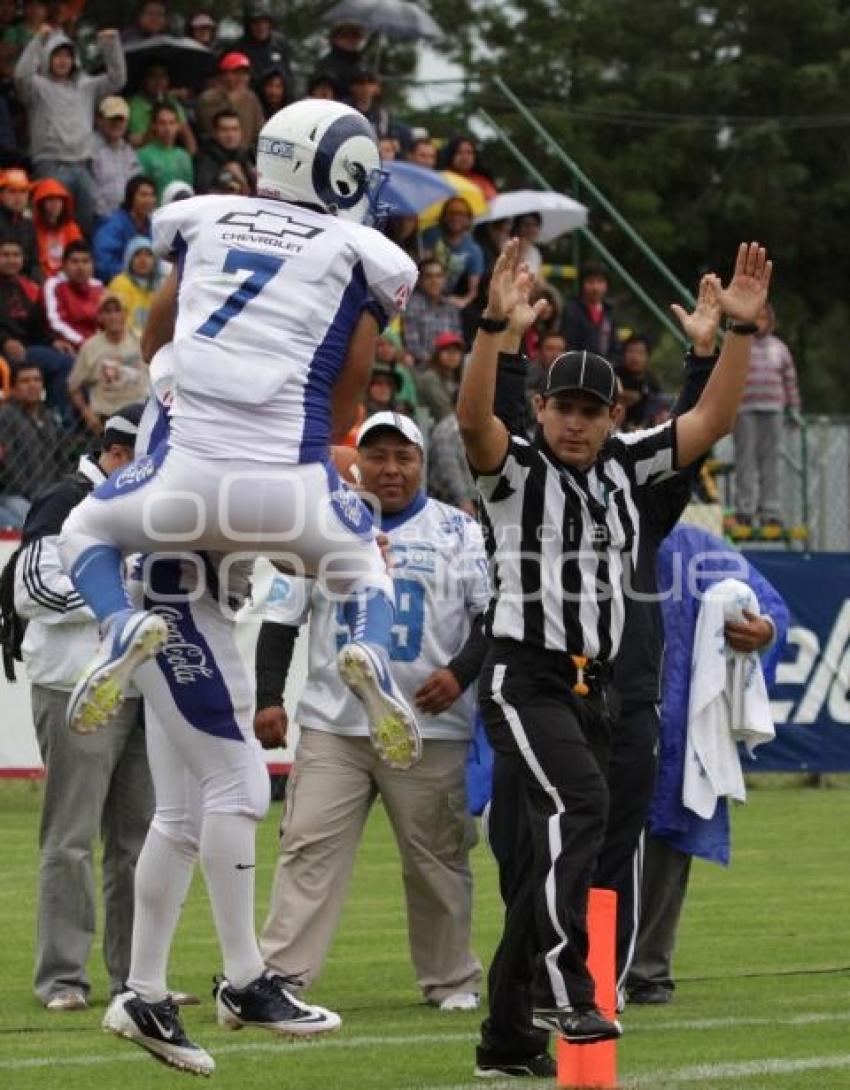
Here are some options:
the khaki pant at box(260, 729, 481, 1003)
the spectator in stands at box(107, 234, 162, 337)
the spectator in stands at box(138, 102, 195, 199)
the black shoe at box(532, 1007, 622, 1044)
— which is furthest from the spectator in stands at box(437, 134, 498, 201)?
the black shoe at box(532, 1007, 622, 1044)

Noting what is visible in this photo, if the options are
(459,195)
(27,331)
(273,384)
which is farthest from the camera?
(459,195)

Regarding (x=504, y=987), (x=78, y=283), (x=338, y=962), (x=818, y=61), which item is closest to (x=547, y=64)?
(x=818, y=61)

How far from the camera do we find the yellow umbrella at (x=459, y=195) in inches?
826

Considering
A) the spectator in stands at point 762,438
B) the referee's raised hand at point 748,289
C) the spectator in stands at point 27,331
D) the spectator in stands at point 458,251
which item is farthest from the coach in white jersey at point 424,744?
the spectator in stands at point 762,438

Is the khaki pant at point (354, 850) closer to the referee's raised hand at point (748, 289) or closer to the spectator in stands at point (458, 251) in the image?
the referee's raised hand at point (748, 289)

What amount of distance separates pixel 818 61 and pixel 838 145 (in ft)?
3.66

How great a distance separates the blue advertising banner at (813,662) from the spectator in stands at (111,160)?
18.2ft

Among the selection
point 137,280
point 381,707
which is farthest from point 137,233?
point 381,707

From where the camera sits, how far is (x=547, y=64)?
30.3 m

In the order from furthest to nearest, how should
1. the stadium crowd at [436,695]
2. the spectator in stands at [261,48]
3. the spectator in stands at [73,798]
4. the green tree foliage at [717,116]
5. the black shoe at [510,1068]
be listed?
the green tree foliage at [717,116]
the spectator in stands at [261,48]
the spectator in stands at [73,798]
the black shoe at [510,1068]
the stadium crowd at [436,695]

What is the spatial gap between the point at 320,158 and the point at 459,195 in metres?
14.6

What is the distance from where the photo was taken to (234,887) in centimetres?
689

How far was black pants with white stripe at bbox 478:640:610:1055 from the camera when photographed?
7.38 metres

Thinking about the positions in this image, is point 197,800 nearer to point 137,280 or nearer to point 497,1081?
point 497,1081
